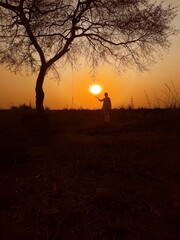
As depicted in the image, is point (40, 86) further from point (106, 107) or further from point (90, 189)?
point (90, 189)

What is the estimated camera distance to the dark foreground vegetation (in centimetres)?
581

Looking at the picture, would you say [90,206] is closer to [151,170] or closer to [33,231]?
[33,231]

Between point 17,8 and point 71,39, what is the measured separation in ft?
10.2

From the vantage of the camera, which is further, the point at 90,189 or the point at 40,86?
the point at 40,86

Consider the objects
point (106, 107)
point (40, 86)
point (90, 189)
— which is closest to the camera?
point (90, 189)

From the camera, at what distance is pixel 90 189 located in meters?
7.36

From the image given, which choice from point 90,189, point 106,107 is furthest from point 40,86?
point 90,189

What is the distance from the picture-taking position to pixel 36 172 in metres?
8.57

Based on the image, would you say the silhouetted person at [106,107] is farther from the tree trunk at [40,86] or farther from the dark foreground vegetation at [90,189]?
the dark foreground vegetation at [90,189]

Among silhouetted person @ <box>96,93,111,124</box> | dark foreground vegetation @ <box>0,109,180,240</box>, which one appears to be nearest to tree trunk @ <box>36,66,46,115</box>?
silhouetted person @ <box>96,93,111,124</box>

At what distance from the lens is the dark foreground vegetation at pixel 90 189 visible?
5809 millimetres

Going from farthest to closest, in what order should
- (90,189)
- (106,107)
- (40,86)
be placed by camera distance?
(106,107) → (40,86) → (90,189)

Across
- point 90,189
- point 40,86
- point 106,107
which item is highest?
point 40,86

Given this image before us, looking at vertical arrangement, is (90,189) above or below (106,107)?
below
